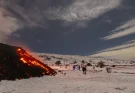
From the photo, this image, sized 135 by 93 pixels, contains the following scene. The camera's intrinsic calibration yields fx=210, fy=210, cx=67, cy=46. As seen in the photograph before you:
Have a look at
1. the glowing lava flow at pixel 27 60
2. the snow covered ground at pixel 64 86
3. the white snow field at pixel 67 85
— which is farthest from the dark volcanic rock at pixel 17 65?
the snow covered ground at pixel 64 86

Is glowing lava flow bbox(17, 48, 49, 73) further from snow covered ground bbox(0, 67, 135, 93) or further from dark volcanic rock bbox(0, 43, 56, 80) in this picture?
snow covered ground bbox(0, 67, 135, 93)

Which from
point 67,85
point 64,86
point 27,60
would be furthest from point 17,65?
point 64,86

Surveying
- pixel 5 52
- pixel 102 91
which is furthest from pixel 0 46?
pixel 102 91

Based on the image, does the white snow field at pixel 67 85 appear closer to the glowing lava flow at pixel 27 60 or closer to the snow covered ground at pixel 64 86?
the snow covered ground at pixel 64 86

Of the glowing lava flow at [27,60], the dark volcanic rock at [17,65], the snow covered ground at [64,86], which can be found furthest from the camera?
the glowing lava flow at [27,60]

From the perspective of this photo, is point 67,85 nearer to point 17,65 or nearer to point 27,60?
point 17,65

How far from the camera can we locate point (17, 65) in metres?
31.6

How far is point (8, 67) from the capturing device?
3039cm

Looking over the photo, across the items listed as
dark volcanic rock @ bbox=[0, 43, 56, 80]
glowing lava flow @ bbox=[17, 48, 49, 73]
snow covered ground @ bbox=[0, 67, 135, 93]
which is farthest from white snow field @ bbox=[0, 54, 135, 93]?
glowing lava flow @ bbox=[17, 48, 49, 73]

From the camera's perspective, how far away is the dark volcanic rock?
29292 mm

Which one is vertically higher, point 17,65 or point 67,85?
point 17,65

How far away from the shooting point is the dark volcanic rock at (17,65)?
29292 mm

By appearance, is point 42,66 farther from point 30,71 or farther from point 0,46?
point 0,46

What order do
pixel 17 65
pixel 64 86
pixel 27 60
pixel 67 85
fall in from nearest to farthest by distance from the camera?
pixel 64 86
pixel 67 85
pixel 17 65
pixel 27 60
